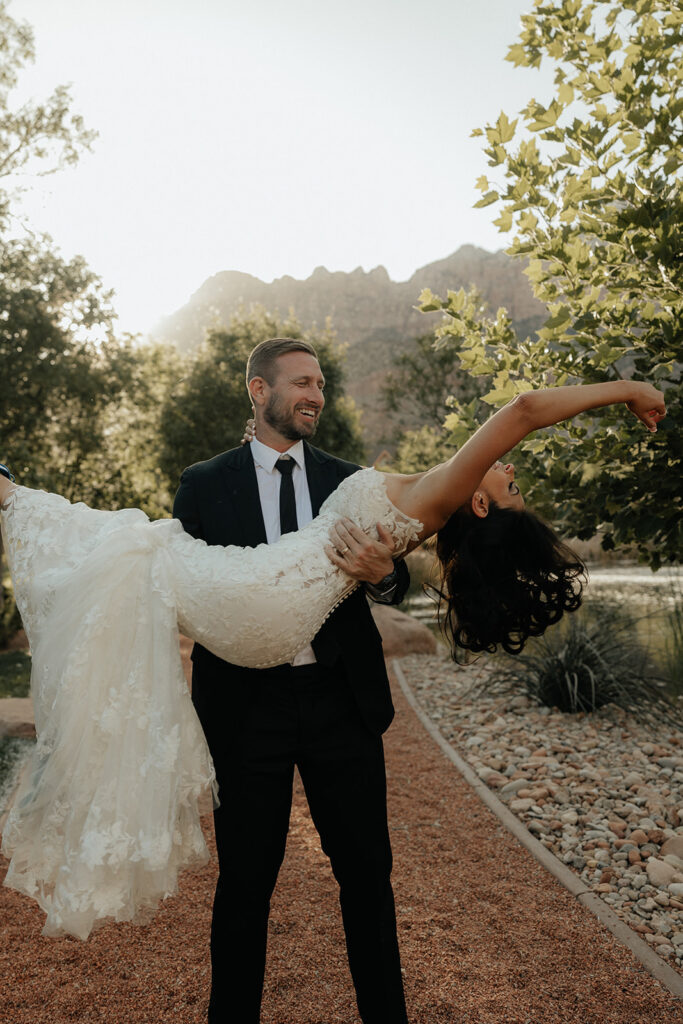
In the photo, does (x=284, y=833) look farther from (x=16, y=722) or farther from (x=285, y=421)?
(x=16, y=722)

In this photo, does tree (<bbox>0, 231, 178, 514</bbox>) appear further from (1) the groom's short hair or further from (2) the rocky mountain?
(2) the rocky mountain

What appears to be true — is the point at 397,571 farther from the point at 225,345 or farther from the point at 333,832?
the point at 225,345

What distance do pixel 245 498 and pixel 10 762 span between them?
4.40 metres

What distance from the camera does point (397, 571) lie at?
248 centimetres

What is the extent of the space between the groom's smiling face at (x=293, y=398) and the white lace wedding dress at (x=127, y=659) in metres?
0.35

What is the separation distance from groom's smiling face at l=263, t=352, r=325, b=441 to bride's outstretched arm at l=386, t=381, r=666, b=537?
0.50m

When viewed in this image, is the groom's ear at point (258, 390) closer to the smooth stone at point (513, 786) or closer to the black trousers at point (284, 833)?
the black trousers at point (284, 833)

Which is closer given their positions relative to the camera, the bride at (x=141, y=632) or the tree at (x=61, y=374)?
the bride at (x=141, y=632)

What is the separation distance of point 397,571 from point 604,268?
1.82 m

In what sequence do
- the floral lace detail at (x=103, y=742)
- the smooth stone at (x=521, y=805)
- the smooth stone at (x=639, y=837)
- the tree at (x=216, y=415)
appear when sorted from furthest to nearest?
the tree at (x=216, y=415) < the smooth stone at (x=521, y=805) < the smooth stone at (x=639, y=837) < the floral lace detail at (x=103, y=742)

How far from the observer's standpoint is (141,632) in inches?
85.3

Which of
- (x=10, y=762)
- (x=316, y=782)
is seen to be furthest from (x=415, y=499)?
(x=10, y=762)

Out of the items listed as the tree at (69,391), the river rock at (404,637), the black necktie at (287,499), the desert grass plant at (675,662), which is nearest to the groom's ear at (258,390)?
the black necktie at (287,499)

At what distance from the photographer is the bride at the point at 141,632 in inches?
75.8
